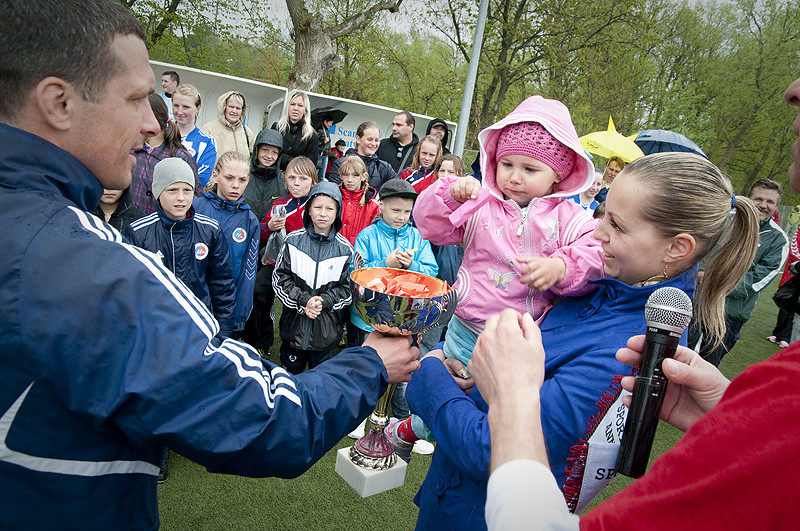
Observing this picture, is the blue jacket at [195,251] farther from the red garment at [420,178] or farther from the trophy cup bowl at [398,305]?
the red garment at [420,178]

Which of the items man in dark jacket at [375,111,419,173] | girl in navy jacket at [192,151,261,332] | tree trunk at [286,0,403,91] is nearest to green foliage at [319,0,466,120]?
tree trunk at [286,0,403,91]

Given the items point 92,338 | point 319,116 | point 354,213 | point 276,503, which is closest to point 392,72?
point 319,116

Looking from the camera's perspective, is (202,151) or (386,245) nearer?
(386,245)

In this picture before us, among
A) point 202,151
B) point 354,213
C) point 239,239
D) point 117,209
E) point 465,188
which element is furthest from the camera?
point 202,151

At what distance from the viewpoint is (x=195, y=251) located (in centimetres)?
355

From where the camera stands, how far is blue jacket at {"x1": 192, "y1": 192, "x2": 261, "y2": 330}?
4.29 metres

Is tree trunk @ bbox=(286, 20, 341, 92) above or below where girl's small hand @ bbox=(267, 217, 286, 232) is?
above

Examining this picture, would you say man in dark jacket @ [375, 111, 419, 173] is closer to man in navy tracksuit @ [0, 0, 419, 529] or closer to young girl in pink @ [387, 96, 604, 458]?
young girl in pink @ [387, 96, 604, 458]

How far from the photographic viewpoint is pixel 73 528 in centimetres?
110

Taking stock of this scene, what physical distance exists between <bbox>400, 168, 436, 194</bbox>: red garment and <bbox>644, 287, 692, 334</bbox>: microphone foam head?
5248 millimetres

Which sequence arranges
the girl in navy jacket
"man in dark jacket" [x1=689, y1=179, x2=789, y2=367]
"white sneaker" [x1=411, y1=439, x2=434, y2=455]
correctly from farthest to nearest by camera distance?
"man in dark jacket" [x1=689, y1=179, x2=789, y2=367] → the girl in navy jacket → "white sneaker" [x1=411, y1=439, x2=434, y2=455]

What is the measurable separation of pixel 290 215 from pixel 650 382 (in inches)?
177

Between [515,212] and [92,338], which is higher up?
[515,212]

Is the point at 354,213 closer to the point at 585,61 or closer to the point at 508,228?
the point at 508,228
